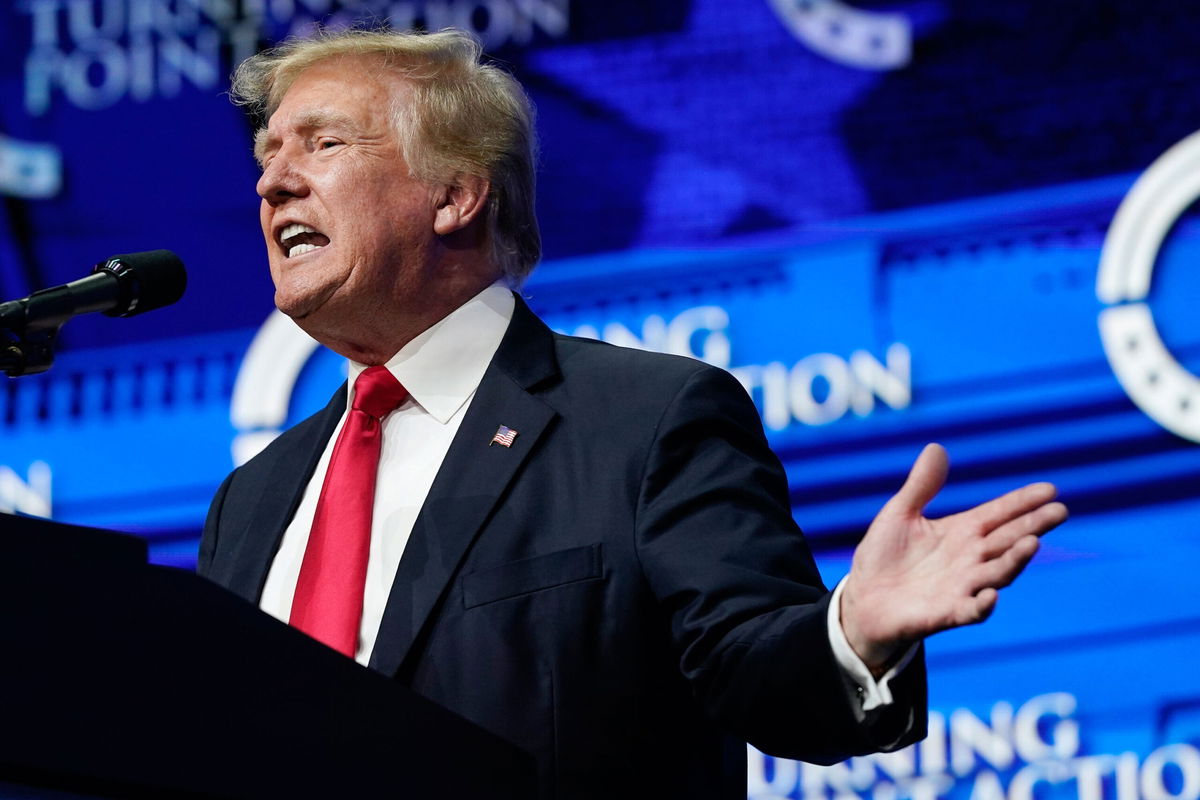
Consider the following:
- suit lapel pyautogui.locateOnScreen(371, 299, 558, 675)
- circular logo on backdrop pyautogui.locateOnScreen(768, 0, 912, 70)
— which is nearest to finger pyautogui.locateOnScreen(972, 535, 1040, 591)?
suit lapel pyautogui.locateOnScreen(371, 299, 558, 675)

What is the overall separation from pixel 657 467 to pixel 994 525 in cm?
50

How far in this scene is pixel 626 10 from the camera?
11.0 feet

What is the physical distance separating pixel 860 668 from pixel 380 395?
2.58ft

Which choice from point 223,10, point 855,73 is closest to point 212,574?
point 855,73

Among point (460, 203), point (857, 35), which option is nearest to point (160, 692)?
point (460, 203)

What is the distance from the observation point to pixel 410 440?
1808 mm

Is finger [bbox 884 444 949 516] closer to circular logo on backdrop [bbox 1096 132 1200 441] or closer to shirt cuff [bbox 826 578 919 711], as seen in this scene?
shirt cuff [bbox 826 578 919 711]

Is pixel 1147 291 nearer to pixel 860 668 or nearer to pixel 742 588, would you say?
pixel 742 588

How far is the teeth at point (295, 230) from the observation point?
1943mm

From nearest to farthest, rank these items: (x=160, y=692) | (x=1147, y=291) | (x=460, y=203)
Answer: (x=160, y=692) < (x=460, y=203) < (x=1147, y=291)

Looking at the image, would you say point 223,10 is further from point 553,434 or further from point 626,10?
point 553,434

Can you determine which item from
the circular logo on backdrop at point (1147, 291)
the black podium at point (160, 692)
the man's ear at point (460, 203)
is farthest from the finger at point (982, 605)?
the circular logo on backdrop at point (1147, 291)

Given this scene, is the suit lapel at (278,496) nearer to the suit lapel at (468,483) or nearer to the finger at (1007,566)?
the suit lapel at (468,483)

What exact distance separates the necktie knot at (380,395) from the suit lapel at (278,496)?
15 cm
